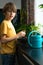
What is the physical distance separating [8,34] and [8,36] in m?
0.02

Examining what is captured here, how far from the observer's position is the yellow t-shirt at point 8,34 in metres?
2.11

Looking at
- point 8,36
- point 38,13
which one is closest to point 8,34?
point 8,36

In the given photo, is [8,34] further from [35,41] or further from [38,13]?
[38,13]

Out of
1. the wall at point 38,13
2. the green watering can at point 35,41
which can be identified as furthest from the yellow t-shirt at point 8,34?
the wall at point 38,13

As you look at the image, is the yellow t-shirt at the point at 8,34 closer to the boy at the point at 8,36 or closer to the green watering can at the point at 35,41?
the boy at the point at 8,36

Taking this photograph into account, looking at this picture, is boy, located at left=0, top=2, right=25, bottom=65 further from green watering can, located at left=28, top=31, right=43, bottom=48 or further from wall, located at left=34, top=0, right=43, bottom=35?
wall, located at left=34, top=0, right=43, bottom=35

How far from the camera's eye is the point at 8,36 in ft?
7.07

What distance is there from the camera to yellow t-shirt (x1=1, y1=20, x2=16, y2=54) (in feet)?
6.93

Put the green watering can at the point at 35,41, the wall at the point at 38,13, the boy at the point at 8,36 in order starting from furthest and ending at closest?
the wall at the point at 38,13
the green watering can at the point at 35,41
the boy at the point at 8,36

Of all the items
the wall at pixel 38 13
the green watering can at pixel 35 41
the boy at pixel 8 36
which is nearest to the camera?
the boy at pixel 8 36

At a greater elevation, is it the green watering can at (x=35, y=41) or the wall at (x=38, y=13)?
the wall at (x=38, y=13)

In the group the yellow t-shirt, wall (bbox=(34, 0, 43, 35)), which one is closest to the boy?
the yellow t-shirt

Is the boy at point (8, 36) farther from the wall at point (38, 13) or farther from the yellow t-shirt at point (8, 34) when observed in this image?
the wall at point (38, 13)

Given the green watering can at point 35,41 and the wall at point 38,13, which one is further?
the wall at point 38,13
